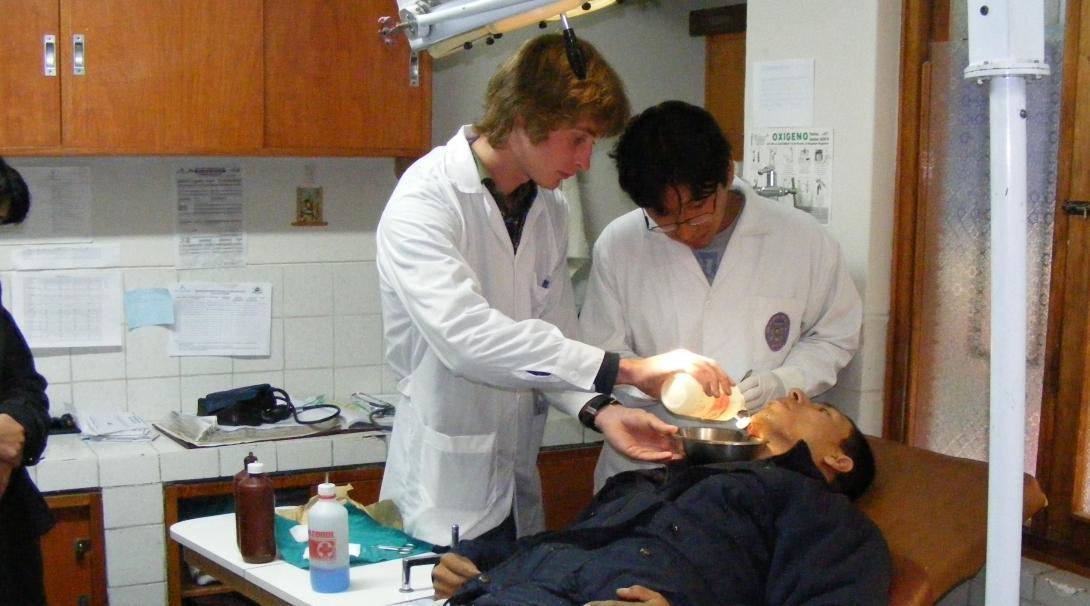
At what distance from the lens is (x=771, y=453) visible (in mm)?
2424

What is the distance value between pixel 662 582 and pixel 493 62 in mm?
2578

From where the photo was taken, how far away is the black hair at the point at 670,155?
7.70ft

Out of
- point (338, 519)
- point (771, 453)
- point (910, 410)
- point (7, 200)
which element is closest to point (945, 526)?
point (771, 453)

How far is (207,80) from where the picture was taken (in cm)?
355

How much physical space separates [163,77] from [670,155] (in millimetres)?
1808

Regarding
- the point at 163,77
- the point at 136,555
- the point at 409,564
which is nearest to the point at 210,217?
the point at 163,77

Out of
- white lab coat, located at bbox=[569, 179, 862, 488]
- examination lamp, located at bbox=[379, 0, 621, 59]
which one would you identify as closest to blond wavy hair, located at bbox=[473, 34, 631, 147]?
examination lamp, located at bbox=[379, 0, 621, 59]

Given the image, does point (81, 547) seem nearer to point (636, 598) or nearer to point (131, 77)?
point (131, 77)

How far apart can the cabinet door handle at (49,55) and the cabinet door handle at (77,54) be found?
5 centimetres

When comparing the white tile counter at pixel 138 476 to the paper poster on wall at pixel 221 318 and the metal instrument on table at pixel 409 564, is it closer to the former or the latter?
the paper poster on wall at pixel 221 318

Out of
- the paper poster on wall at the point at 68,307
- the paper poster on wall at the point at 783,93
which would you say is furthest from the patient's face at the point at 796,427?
the paper poster on wall at the point at 68,307

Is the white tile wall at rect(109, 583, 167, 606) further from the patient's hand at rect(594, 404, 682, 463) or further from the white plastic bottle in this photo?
the patient's hand at rect(594, 404, 682, 463)

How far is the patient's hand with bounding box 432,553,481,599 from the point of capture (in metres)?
2.14

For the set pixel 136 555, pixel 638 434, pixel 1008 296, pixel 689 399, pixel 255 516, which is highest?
pixel 1008 296
